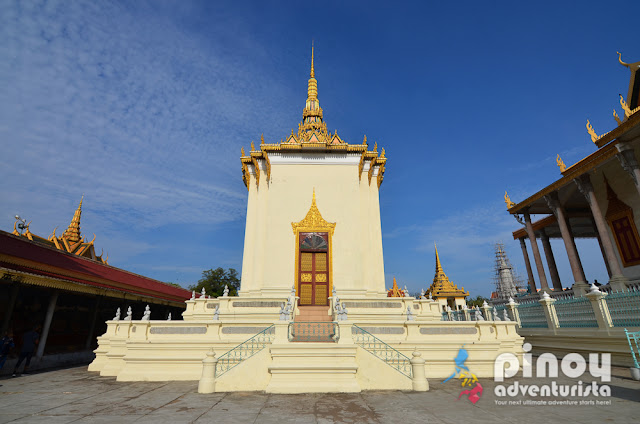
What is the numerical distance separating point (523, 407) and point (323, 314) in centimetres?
800

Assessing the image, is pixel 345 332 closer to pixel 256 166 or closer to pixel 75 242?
pixel 256 166

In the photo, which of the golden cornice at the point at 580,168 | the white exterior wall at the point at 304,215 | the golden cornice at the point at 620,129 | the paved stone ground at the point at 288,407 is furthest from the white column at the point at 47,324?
the golden cornice at the point at 580,168

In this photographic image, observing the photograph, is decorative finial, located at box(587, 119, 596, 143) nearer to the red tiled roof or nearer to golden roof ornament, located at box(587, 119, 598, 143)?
golden roof ornament, located at box(587, 119, 598, 143)

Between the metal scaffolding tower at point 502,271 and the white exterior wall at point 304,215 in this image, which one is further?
the metal scaffolding tower at point 502,271

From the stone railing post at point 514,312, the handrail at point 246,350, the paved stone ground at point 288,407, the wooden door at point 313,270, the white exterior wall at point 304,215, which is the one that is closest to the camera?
the paved stone ground at point 288,407

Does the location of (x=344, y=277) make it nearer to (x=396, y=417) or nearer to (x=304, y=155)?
(x=304, y=155)

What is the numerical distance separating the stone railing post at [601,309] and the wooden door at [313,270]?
957 cm

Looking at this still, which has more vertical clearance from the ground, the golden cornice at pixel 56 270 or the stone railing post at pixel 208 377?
the golden cornice at pixel 56 270

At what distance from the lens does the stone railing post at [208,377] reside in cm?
679

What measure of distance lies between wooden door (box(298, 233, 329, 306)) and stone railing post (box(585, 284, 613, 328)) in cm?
957

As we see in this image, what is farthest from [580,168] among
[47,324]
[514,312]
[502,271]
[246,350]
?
[502,271]

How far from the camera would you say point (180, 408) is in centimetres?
553

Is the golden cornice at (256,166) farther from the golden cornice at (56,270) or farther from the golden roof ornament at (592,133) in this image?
the golden roof ornament at (592,133)

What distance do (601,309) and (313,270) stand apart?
34.2 feet
